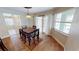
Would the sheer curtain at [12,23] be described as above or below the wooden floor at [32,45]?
above

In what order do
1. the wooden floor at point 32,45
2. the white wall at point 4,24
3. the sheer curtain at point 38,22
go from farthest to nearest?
1. the sheer curtain at point 38,22
2. the wooden floor at point 32,45
3. the white wall at point 4,24

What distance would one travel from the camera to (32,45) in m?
1.00

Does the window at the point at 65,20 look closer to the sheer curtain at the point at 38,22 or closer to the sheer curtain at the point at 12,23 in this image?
the sheer curtain at the point at 38,22

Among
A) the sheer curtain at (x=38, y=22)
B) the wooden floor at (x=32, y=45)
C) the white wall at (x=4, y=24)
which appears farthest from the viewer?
the sheer curtain at (x=38, y=22)

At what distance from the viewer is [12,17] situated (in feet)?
2.85

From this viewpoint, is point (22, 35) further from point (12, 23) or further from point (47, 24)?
point (47, 24)

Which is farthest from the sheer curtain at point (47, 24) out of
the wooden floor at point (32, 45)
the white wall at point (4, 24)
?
the white wall at point (4, 24)

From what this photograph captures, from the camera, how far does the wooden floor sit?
875 mm

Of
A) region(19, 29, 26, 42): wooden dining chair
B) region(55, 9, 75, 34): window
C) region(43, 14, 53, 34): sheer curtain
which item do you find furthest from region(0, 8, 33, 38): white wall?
region(55, 9, 75, 34): window

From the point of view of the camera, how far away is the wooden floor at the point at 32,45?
2.87 ft

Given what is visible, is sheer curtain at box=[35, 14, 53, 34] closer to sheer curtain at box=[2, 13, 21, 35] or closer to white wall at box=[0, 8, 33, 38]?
white wall at box=[0, 8, 33, 38]
